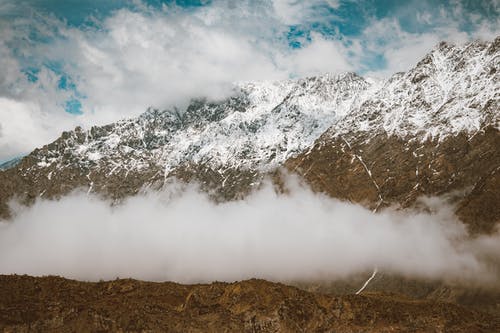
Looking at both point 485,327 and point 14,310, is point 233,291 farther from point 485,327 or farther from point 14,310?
point 485,327

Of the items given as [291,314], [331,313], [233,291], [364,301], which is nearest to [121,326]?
[233,291]

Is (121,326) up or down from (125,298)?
down

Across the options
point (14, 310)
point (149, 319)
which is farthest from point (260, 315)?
point (14, 310)

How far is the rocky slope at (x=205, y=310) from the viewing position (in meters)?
81.2

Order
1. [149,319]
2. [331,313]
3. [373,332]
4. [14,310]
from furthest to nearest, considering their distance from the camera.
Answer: [331,313] < [373,332] < [149,319] < [14,310]

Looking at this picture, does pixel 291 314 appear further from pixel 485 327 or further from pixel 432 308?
pixel 485 327

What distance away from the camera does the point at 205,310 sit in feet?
302

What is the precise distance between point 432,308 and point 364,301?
13.5 m

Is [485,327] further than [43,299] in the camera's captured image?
Yes

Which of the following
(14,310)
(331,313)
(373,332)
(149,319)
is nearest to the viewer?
(14,310)

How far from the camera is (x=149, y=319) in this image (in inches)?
3334

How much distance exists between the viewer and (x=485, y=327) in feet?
305

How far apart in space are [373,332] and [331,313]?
933cm

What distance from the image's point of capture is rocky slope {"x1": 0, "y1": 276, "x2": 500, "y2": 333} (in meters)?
81.2
